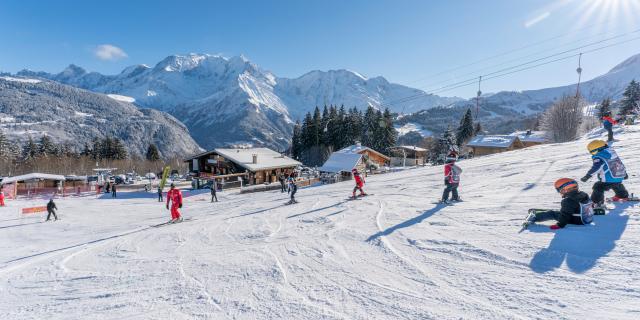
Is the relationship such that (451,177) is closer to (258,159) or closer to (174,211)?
(174,211)

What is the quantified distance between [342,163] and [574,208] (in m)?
31.0

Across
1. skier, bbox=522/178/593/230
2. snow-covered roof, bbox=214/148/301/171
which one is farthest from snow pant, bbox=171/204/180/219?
snow-covered roof, bbox=214/148/301/171

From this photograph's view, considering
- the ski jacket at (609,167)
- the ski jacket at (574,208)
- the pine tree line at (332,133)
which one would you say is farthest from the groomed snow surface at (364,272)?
the pine tree line at (332,133)

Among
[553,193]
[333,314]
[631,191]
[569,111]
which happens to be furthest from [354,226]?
[569,111]

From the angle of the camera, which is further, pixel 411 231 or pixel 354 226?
pixel 354 226

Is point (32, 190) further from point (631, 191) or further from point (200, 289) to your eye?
point (631, 191)

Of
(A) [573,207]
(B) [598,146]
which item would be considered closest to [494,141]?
(B) [598,146]

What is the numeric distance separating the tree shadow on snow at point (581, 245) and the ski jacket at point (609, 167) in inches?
38.5

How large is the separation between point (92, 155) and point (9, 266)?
75.5m

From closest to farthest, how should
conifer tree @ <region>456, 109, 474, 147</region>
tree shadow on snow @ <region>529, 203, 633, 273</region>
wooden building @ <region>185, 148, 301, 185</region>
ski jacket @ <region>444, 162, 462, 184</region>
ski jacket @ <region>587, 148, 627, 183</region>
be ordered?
tree shadow on snow @ <region>529, 203, 633, 273</region> < ski jacket @ <region>587, 148, 627, 183</region> < ski jacket @ <region>444, 162, 462, 184</region> < wooden building @ <region>185, 148, 301, 185</region> < conifer tree @ <region>456, 109, 474, 147</region>

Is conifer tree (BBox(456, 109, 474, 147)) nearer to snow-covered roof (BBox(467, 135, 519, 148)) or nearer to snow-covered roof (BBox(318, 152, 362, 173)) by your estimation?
snow-covered roof (BBox(467, 135, 519, 148))

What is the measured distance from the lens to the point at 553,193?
832cm

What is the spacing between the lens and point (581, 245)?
15.5 feet

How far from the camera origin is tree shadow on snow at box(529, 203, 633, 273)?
4.23m
